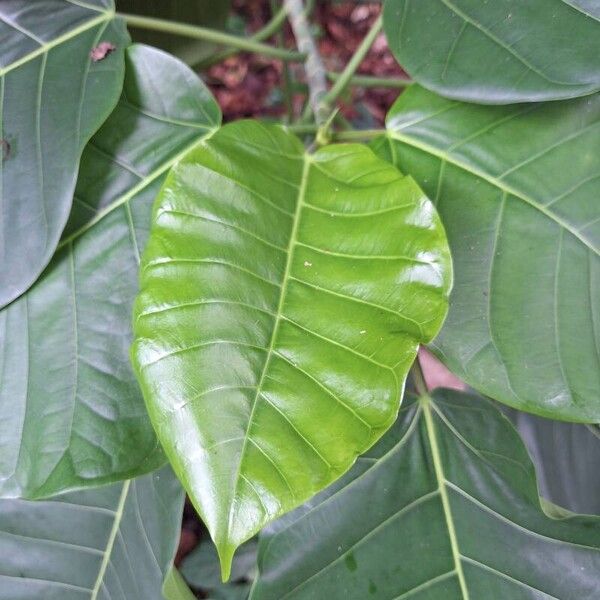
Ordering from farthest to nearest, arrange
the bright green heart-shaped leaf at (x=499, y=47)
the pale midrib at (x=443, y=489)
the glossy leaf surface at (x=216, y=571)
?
the glossy leaf surface at (x=216, y=571) → the pale midrib at (x=443, y=489) → the bright green heart-shaped leaf at (x=499, y=47)

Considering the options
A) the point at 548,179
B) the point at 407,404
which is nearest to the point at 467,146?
the point at 548,179

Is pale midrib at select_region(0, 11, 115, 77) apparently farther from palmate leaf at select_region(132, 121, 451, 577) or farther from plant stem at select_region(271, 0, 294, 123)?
plant stem at select_region(271, 0, 294, 123)

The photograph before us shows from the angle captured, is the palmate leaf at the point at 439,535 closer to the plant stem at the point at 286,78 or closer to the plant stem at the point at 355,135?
the plant stem at the point at 355,135

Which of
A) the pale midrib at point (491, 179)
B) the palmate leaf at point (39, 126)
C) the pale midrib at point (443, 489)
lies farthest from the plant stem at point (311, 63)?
the pale midrib at point (443, 489)

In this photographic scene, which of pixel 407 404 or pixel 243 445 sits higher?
pixel 243 445

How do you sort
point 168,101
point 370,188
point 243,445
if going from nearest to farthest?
point 243,445
point 370,188
point 168,101

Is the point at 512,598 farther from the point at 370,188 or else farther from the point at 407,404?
the point at 370,188

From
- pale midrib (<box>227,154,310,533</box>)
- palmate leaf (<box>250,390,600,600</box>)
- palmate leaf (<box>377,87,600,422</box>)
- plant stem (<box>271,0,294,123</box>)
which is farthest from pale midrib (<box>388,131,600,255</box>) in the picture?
plant stem (<box>271,0,294,123</box>)

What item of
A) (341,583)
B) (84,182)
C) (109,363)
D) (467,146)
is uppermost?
(467,146)
